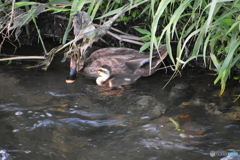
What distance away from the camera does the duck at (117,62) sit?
4496 millimetres

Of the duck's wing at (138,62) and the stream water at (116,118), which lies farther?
the duck's wing at (138,62)

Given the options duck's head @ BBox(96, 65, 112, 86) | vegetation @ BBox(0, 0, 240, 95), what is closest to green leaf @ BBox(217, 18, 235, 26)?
vegetation @ BBox(0, 0, 240, 95)

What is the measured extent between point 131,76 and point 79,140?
5.18 ft

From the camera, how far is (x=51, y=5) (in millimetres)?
A: 4266

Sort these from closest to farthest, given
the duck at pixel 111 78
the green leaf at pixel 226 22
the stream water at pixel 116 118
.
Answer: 1. the stream water at pixel 116 118
2. the green leaf at pixel 226 22
3. the duck at pixel 111 78

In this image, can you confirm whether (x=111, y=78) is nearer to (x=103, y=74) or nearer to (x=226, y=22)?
(x=103, y=74)

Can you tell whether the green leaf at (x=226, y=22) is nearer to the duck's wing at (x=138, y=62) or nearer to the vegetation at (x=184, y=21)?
the vegetation at (x=184, y=21)

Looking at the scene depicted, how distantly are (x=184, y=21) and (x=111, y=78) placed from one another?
1.22m

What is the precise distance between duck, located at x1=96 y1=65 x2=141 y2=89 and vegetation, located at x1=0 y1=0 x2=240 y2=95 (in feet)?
1.78

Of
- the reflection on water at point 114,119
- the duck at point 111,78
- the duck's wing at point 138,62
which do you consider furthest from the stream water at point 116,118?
the duck's wing at point 138,62

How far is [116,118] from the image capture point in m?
3.57

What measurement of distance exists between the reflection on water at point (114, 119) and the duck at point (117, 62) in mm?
145

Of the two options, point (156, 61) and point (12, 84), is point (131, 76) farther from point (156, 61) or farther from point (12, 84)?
point (12, 84)

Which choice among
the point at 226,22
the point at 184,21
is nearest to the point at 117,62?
the point at 184,21
